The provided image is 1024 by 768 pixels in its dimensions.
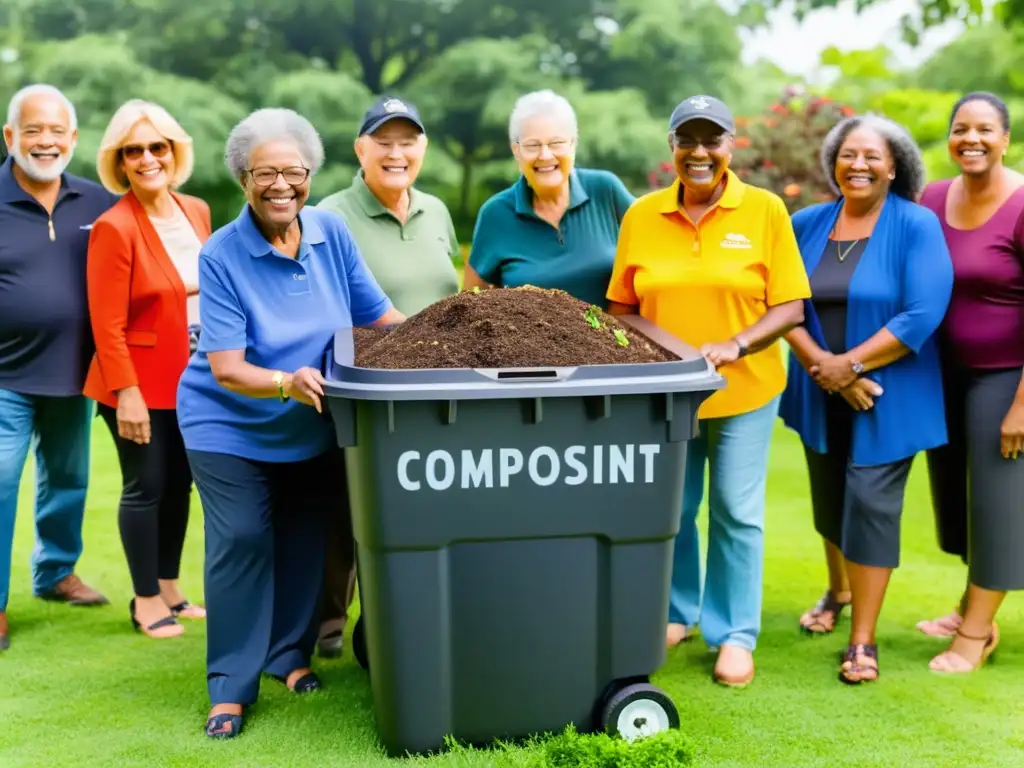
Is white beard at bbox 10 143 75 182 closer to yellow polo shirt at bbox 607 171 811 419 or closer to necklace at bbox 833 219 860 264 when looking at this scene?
yellow polo shirt at bbox 607 171 811 419

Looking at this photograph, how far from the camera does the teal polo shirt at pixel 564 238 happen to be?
405 centimetres

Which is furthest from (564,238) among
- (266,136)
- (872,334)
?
(266,136)

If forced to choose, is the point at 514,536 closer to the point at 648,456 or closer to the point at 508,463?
the point at 508,463

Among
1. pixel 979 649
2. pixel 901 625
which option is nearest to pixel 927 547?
pixel 901 625

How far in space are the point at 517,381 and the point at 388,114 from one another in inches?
52.4

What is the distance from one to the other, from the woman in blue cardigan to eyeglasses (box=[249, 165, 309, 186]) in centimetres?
170

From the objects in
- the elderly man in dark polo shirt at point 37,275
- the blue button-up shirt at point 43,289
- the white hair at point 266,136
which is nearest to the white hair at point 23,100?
the elderly man in dark polo shirt at point 37,275

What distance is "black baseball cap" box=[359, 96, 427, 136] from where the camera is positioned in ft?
12.9

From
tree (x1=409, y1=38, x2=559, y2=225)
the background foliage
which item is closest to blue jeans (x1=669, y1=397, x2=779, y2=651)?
the background foliage

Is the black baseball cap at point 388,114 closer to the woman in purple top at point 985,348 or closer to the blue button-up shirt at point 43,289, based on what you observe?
the blue button-up shirt at point 43,289

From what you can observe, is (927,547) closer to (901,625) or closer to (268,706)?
(901,625)

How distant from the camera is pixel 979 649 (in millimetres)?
4070

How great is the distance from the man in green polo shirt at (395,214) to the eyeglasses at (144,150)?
2.18 ft

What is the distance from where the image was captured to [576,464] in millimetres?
3150
